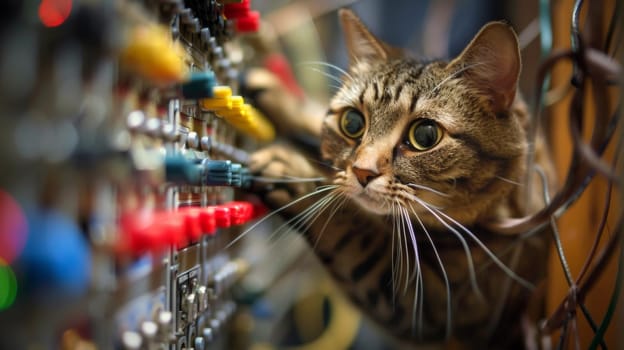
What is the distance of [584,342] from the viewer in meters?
0.61

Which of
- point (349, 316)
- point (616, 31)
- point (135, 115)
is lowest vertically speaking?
point (349, 316)

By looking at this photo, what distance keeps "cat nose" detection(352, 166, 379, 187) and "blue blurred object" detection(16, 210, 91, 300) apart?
37cm

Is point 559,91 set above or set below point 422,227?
above

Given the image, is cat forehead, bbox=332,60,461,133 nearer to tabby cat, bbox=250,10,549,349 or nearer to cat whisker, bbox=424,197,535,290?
tabby cat, bbox=250,10,549,349

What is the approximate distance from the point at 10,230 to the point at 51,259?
1.3 inches

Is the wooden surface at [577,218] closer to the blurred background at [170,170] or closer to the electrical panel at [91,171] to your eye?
the blurred background at [170,170]

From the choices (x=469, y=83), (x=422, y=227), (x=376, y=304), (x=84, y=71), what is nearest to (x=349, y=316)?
(x=376, y=304)

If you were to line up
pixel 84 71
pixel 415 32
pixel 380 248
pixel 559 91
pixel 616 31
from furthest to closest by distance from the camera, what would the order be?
pixel 415 32 → pixel 559 91 → pixel 380 248 → pixel 616 31 → pixel 84 71

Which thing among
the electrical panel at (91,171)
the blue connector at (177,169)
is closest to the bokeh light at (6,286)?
the electrical panel at (91,171)

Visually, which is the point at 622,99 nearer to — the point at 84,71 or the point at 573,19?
the point at 573,19

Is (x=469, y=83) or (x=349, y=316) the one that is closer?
(x=469, y=83)

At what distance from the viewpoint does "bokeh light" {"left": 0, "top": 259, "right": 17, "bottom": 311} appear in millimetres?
294

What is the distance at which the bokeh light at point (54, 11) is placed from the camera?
1.05 ft

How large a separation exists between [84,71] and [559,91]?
811 millimetres
